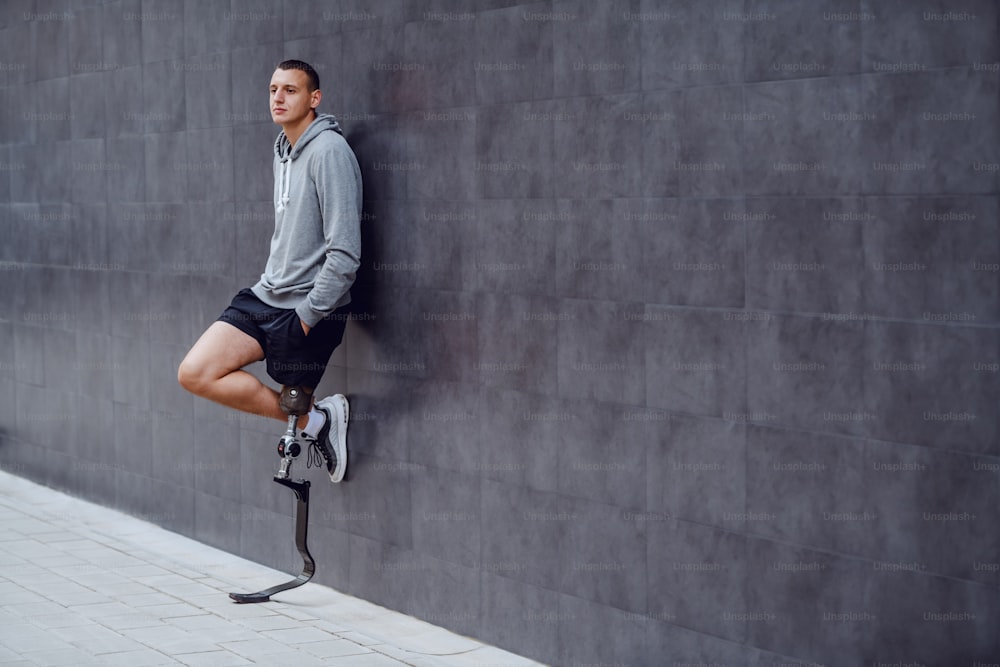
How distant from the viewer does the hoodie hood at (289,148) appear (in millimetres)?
5871

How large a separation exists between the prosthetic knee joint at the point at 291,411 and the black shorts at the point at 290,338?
4cm

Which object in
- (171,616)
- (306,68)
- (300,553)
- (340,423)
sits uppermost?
(306,68)

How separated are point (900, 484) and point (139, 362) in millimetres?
5113

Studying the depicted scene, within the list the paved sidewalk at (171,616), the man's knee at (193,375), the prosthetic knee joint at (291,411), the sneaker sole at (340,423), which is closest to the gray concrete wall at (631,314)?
the sneaker sole at (340,423)

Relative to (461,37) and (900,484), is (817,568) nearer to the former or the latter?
(900,484)

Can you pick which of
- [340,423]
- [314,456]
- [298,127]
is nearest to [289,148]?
[298,127]

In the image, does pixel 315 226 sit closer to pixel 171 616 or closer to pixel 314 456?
pixel 314 456

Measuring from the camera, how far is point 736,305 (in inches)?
172

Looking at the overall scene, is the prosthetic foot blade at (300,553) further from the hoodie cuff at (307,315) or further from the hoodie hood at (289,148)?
the hoodie hood at (289,148)

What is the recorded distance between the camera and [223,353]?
5.95m

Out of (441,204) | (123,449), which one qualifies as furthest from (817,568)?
(123,449)

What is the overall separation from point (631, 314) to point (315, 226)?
1.71 meters

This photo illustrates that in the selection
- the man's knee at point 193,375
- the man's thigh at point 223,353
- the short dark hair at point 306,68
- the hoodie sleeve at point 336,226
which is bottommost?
the man's knee at point 193,375

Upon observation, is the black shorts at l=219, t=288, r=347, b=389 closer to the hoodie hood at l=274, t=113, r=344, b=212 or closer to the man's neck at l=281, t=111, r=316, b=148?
the hoodie hood at l=274, t=113, r=344, b=212
